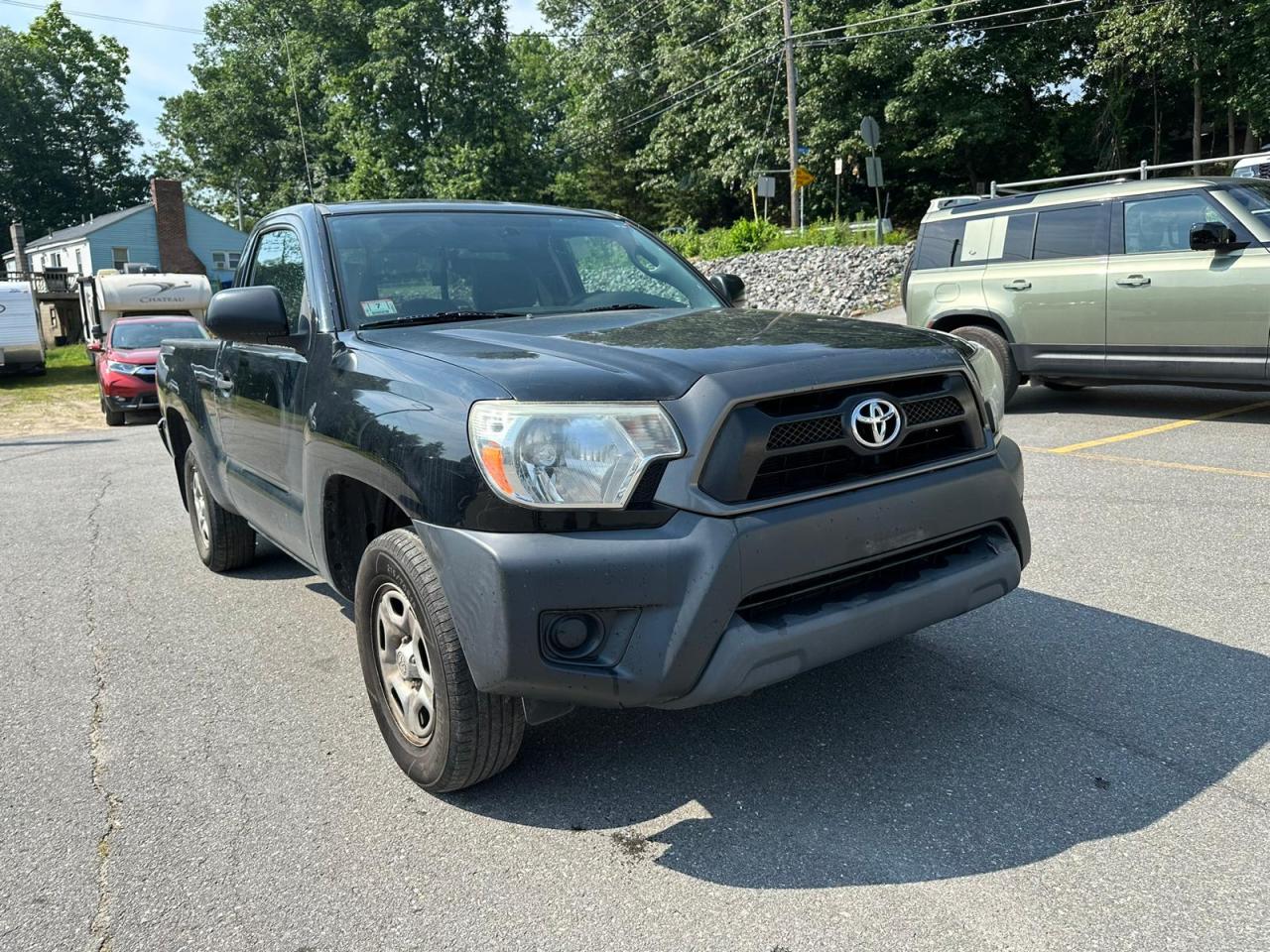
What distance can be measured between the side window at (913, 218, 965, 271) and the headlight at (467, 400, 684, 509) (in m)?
7.91

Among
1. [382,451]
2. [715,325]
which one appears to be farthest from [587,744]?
[715,325]

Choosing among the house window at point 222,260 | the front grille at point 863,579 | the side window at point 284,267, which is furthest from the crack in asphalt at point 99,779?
the house window at point 222,260

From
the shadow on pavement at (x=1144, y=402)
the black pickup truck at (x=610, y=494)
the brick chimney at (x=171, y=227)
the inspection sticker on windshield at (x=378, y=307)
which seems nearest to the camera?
the black pickup truck at (x=610, y=494)

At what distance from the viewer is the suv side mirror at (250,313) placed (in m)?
3.51

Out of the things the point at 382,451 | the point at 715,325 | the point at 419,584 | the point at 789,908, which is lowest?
the point at 789,908

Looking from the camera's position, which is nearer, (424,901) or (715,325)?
(424,901)

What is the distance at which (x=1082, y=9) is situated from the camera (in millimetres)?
31531

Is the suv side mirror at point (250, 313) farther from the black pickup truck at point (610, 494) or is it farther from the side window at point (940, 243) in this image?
the side window at point (940, 243)

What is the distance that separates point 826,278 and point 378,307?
1729 cm

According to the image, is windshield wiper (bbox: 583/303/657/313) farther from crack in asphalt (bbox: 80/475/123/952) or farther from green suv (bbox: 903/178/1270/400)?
green suv (bbox: 903/178/1270/400)

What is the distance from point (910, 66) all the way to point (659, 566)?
34.3 m

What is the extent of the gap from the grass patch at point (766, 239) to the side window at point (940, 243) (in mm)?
11505

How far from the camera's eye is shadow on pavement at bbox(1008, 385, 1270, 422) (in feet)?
29.5

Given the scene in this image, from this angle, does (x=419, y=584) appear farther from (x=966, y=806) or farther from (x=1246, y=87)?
(x=1246, y=87)
